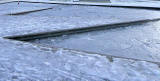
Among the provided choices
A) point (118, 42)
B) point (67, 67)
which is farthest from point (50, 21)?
point (67, 67)

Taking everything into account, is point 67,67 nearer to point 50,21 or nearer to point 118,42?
point 118,42

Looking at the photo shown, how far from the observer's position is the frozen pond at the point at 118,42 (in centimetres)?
150

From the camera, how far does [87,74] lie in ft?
3.27

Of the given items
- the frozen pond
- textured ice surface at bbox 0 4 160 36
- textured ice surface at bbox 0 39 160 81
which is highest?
textured ice surface at bbox 0 39 160 81

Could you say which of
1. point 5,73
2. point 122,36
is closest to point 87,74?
point 5,73

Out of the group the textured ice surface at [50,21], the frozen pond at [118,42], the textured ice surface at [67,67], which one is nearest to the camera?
the textured ice surface at [67,67]

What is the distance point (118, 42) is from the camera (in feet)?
5.78

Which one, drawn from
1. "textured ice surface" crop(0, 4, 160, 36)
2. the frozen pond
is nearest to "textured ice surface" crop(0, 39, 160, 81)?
the frozen pond

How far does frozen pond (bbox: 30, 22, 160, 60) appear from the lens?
4.93 ft

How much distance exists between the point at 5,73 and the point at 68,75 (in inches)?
11.2

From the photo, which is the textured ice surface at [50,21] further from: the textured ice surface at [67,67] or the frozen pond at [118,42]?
the textured ice surface at [67,67]

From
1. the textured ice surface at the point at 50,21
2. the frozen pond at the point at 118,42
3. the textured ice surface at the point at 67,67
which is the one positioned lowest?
the textured ice surface at the point at 50,21

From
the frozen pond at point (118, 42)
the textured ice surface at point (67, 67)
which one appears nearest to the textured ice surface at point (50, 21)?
the frozen pond at point (118, 42)

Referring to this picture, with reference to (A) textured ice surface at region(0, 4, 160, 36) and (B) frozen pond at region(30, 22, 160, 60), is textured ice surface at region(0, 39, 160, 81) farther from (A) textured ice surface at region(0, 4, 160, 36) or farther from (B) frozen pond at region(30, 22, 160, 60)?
(A) textured ice surface at region(0, 4, 160, 36)
